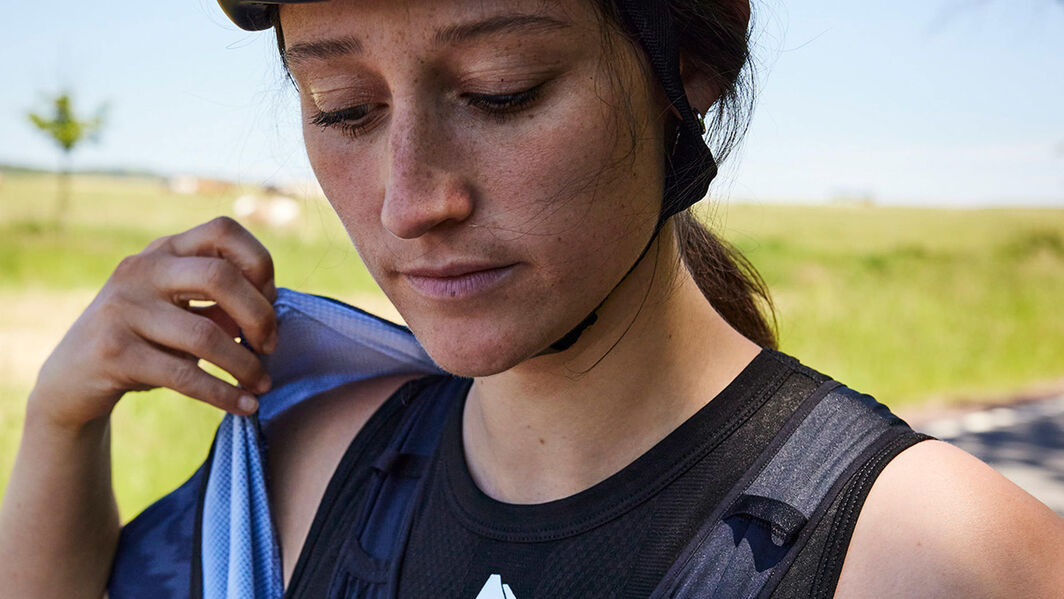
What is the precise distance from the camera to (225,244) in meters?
1.66

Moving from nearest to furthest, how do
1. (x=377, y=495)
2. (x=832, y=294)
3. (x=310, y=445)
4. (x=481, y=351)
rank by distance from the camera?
(x=481, y=351) < (x=377, y=495) < (x=310, y=445) < (x=832, y=294)

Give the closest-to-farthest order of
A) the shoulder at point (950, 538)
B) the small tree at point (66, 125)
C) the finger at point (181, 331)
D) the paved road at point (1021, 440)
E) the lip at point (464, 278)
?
the shoulder at point (950, 538) < the lip at point (464, 278) < the finger at point (181, 331) < the paved road at point (1021, 440) < the small tree at point (66, 125)

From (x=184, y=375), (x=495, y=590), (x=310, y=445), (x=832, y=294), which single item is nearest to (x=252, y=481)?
(x=310, y=445)

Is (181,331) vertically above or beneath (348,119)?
beneath

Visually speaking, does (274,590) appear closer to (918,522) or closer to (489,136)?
(489,136)

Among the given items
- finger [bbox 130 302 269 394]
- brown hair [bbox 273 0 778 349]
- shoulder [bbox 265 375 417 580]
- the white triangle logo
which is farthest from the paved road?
finger [bbox 130 302 269 394]

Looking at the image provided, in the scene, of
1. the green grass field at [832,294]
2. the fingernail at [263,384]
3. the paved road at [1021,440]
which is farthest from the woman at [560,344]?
the paved road at [1021,440]

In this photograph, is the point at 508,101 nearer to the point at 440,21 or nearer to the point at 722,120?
the point at 440,21

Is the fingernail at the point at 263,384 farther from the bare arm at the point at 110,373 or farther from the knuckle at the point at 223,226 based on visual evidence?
the knuckle at the point at 223,226

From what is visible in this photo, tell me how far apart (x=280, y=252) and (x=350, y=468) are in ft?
59.6

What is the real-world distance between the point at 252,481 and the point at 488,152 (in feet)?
3.06

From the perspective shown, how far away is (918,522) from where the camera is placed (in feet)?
3.72

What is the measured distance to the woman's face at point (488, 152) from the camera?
1161 mm

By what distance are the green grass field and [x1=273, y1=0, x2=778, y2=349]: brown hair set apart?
3506 millimetres
